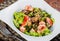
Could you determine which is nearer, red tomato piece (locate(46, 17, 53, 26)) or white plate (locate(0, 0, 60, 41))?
white plate (locate(0, 0, 60, 41))

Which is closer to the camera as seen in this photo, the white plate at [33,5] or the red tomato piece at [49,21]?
the white plate at [33,5]

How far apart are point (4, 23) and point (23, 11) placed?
19cm

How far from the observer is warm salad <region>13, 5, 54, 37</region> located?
1.27m

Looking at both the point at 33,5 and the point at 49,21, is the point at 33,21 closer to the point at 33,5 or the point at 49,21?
the point at 49,21

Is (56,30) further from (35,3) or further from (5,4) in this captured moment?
(5,4)

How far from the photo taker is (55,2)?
1.57m

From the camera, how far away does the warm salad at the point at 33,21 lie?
1.27 metres

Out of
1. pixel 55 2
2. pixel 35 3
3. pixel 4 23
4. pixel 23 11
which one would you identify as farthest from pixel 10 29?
pixel 55 2

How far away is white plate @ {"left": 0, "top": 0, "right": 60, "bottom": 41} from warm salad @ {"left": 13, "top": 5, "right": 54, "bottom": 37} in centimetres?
3

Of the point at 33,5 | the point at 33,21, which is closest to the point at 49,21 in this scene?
the point at 33,21

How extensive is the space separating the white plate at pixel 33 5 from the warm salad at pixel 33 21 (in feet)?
0.10

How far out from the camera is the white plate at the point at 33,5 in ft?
4.06

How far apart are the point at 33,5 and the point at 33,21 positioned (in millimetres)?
218

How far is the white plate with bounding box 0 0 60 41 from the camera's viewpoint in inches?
48.7
